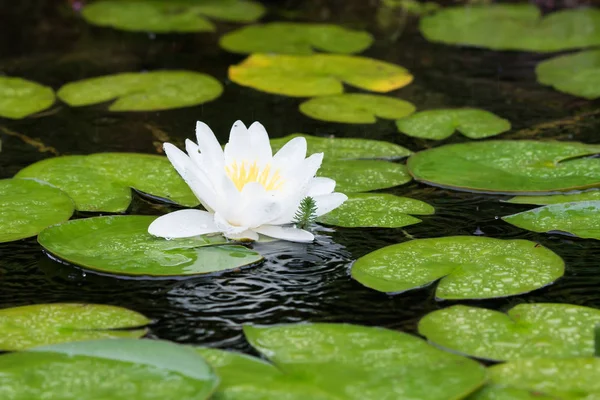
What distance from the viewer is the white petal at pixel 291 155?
2539mm

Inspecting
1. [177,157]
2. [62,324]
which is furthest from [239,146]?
[62,324]

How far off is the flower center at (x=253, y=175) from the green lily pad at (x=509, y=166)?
66cm

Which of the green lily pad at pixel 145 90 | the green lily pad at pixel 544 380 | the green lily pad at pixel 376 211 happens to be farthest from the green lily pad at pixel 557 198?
the green lily pad at pixel 145 90

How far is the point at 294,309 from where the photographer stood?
7.18 feet

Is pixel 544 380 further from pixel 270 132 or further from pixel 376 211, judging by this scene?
pixel 270 132

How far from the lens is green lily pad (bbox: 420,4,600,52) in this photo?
471cm

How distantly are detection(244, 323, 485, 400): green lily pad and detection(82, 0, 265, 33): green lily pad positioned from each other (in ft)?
10.7

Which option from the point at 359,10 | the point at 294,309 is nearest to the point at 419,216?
the point at 294,309

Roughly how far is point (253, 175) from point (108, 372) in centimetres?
85

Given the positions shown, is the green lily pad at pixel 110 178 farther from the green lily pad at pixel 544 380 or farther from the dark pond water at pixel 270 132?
the green lily pad at pixel 544 380

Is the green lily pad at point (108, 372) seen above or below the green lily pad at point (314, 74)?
below

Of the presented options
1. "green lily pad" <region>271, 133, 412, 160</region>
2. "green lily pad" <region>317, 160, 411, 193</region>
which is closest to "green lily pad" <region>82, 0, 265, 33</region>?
"green lily pad" <region>271, 133, 412, 160</region>

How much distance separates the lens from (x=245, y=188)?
238 cm

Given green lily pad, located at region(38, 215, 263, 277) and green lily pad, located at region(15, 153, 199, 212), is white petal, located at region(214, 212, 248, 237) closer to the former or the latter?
green lily pad, located at region(38, 215, 263, 277)
